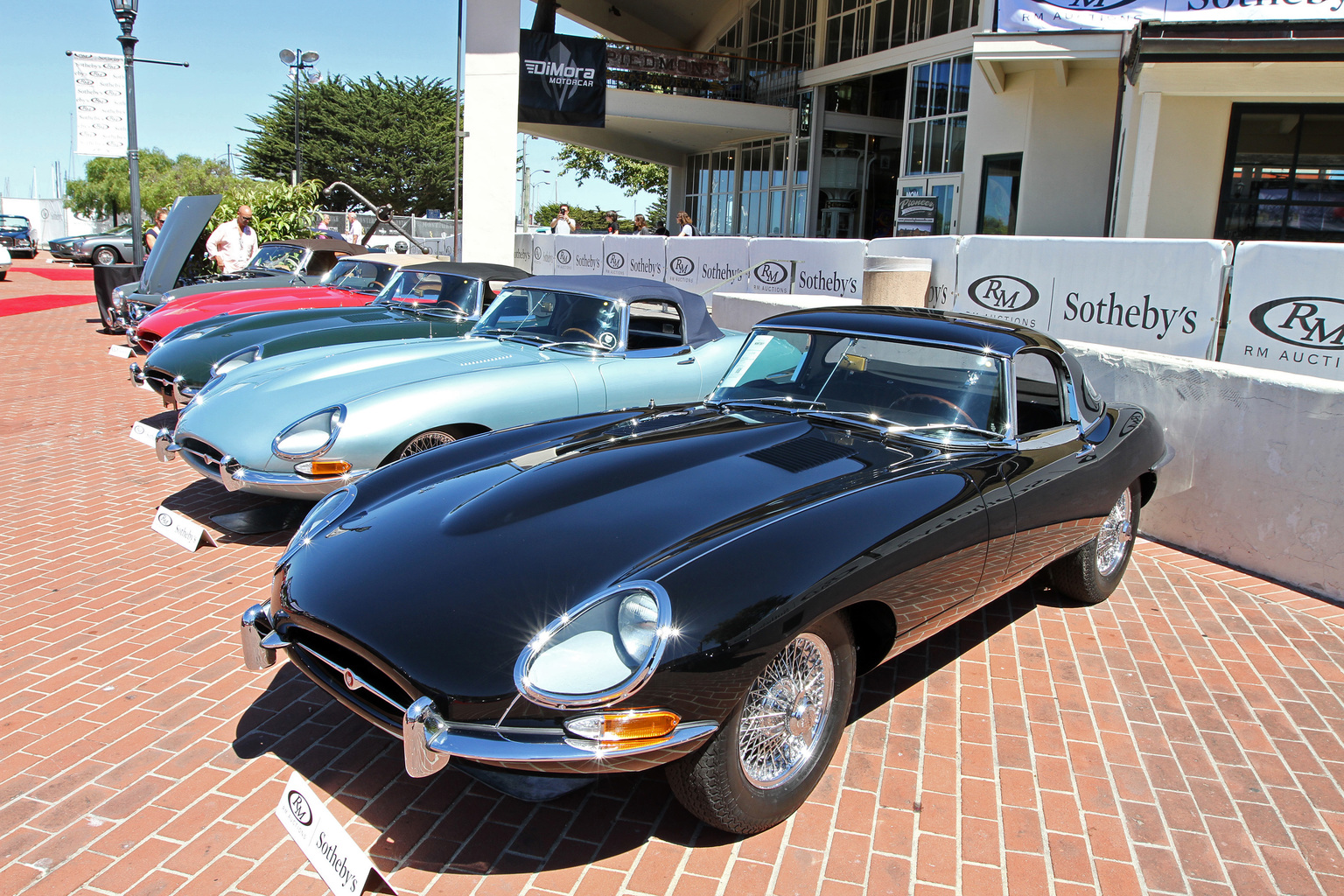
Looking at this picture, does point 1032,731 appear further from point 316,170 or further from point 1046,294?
point 316,170

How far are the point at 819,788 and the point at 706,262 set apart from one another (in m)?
11.6

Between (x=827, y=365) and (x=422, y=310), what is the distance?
4617 millimetres

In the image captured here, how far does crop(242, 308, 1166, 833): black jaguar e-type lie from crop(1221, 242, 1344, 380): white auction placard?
11.9 ft

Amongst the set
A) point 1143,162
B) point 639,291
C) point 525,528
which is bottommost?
point 525,528

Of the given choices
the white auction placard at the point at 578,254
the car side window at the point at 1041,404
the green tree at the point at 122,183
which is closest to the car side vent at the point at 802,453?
the car side window at the point at 1041,404

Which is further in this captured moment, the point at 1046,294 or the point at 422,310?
the point at 1046,294

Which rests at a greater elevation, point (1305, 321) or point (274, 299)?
point (1305, 321)

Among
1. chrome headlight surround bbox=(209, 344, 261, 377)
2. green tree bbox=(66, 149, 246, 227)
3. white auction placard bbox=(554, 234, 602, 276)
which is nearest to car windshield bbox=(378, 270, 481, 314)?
chrome headlight surround bbox=(209, 344, 261, 377)

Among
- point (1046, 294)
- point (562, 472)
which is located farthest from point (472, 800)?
point (1046, 294)

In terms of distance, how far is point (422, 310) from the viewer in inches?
293

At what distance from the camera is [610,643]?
228 cm

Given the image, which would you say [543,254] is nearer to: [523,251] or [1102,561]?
[523,251]

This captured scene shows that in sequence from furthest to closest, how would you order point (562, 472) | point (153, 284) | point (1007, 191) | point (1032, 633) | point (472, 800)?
point (1007, 191) → point (153, 284) → point (1032, 633) → point (562, 472) → point (472, 800)

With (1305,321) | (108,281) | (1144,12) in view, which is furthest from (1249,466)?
(108,281)
